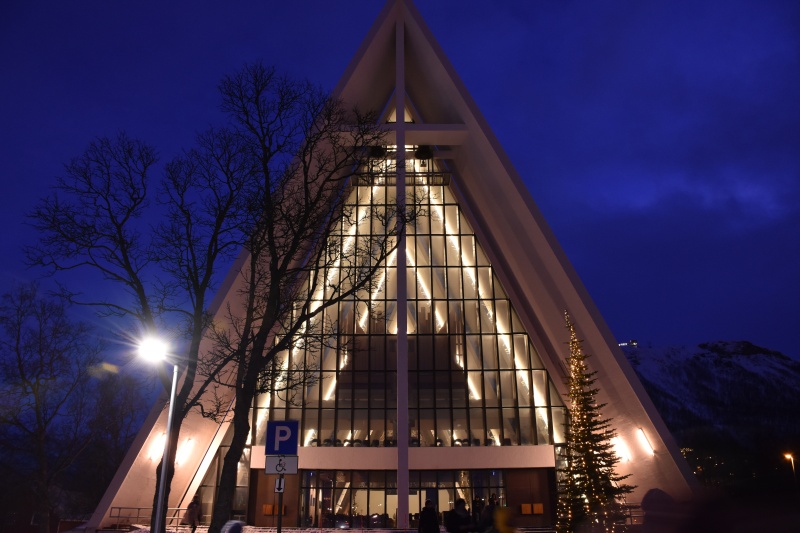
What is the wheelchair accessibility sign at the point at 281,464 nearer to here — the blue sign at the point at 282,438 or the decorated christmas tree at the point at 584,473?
the blue sign at the point at 282,438

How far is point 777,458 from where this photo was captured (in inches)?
1619

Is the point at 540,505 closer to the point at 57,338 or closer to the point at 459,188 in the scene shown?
the point at 459,188

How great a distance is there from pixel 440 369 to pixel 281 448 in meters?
19.1

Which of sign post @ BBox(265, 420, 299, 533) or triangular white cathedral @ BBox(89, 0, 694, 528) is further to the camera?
triangular white cathedral @ BBox(89, 0, 694, 528)

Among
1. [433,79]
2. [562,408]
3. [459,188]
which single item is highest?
[433,79]

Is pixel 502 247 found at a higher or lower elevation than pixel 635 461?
higher

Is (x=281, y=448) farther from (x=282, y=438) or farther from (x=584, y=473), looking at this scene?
(x=584, y=473)

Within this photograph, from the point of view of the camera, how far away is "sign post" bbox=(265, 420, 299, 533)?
339 inches

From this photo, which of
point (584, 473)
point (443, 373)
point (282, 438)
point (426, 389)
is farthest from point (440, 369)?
point (282, 438)

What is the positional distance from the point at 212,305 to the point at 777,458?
38.5 m

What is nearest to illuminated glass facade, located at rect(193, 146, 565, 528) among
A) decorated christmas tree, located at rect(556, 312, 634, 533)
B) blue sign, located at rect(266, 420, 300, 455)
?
decorated christmas tree, located at rect(556, 312, 634, 533)

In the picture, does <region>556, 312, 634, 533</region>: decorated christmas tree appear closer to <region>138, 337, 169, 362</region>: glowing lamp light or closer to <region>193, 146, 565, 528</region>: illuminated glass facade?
<region>193, 146, 565, 528</region>: illuminated glass facade

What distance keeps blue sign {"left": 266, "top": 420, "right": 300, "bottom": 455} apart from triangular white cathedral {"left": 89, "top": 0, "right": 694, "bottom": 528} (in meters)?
12.8

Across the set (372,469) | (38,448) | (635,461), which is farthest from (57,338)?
(635,461)
